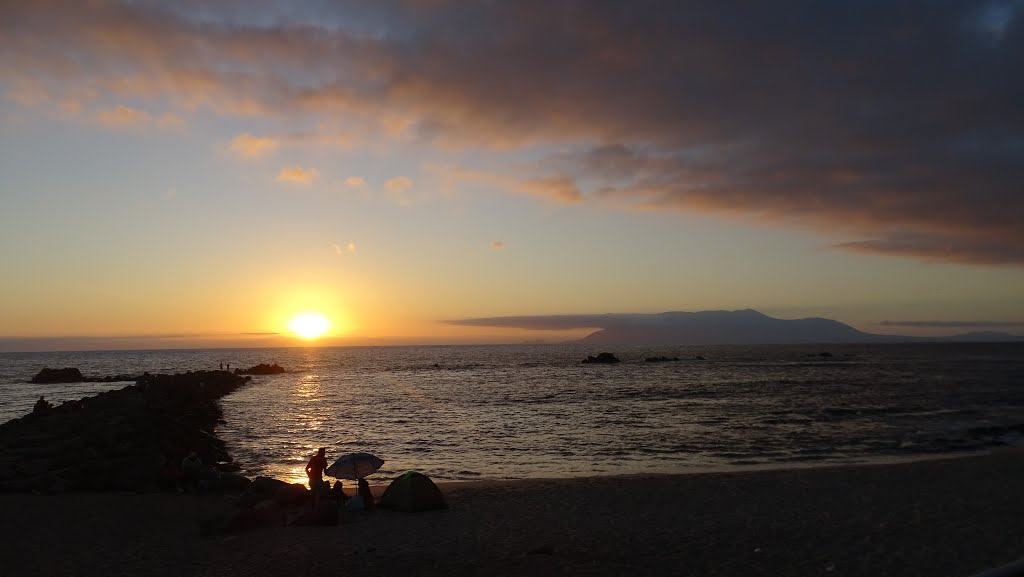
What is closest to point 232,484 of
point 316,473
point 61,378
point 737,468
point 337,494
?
point 337,494

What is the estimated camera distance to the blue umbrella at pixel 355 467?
698 inches

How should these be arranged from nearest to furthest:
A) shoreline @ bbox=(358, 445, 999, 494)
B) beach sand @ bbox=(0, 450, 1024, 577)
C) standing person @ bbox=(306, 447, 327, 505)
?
beach sand @ bbox=(0, 450, 1024, 577) → standing person @ bbox=(306, 447, 327, 505) → shoreline @ bbox=(358, 445, 999, 494)

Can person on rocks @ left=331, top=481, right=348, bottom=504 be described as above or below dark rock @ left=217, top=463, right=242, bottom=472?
above

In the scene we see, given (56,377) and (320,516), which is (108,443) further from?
(56,377)

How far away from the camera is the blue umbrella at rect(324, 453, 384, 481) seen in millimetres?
17719

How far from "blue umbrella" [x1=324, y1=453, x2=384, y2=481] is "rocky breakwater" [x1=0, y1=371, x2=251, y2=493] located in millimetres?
5433

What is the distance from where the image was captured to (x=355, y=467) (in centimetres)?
1792

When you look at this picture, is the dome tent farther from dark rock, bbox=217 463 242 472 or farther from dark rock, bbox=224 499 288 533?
dark rock, bbox=217 463 242 472

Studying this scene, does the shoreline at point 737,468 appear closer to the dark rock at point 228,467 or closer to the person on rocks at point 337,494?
the person on rocks at point 337,494

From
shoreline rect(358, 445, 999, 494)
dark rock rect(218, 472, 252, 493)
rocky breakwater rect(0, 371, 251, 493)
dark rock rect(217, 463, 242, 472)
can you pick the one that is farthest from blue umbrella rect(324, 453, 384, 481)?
dark rock rect(217, 463, 242, 472)

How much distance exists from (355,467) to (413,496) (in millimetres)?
1902

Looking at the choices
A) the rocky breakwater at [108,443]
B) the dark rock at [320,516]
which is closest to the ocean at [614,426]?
the rocky breakwater at [108,443]

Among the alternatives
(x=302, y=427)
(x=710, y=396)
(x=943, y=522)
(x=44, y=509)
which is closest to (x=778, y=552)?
(x=943, y=522)

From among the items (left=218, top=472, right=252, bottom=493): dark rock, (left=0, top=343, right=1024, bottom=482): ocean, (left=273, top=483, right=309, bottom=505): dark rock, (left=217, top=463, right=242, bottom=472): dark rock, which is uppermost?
(left=273, top=483, right=309, bottom=505): dark rock
